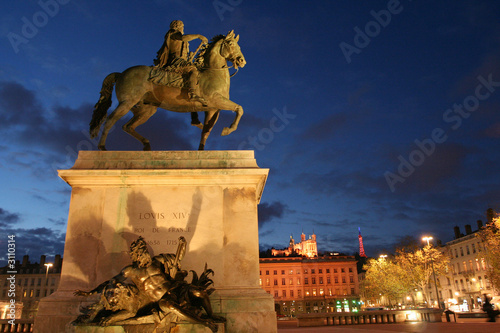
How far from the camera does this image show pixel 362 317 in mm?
18188

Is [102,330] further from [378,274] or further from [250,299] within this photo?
[378,274]

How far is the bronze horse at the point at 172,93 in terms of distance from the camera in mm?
9594

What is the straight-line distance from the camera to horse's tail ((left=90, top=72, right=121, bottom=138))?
9875mm

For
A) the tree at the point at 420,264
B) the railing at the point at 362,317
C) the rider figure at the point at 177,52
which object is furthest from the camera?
the tree at the point at 420,264

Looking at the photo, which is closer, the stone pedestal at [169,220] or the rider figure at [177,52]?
the stone pedestal at [169,220]

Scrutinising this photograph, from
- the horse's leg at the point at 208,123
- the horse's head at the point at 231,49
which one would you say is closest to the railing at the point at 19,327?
the horse's leg at the point at 208,123

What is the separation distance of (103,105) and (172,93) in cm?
175

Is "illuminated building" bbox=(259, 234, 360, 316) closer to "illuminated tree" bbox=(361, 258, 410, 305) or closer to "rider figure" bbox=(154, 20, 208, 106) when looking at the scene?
"illuminated tree" bbox=(361, 258, 410, 305)

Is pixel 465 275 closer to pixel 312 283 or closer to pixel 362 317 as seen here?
pixel 312 283

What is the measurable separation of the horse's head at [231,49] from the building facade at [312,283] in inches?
4230

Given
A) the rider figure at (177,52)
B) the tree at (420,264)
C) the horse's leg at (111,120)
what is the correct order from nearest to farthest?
the horse's leg at (111,120), the rider figure at (177,52), the tree at (420,264)

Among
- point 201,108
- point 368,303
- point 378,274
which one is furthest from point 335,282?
point 201,108

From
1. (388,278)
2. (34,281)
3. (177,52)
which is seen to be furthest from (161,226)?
(34,281)

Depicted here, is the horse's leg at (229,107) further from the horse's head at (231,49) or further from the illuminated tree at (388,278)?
the illuminated tree at (388,278)
